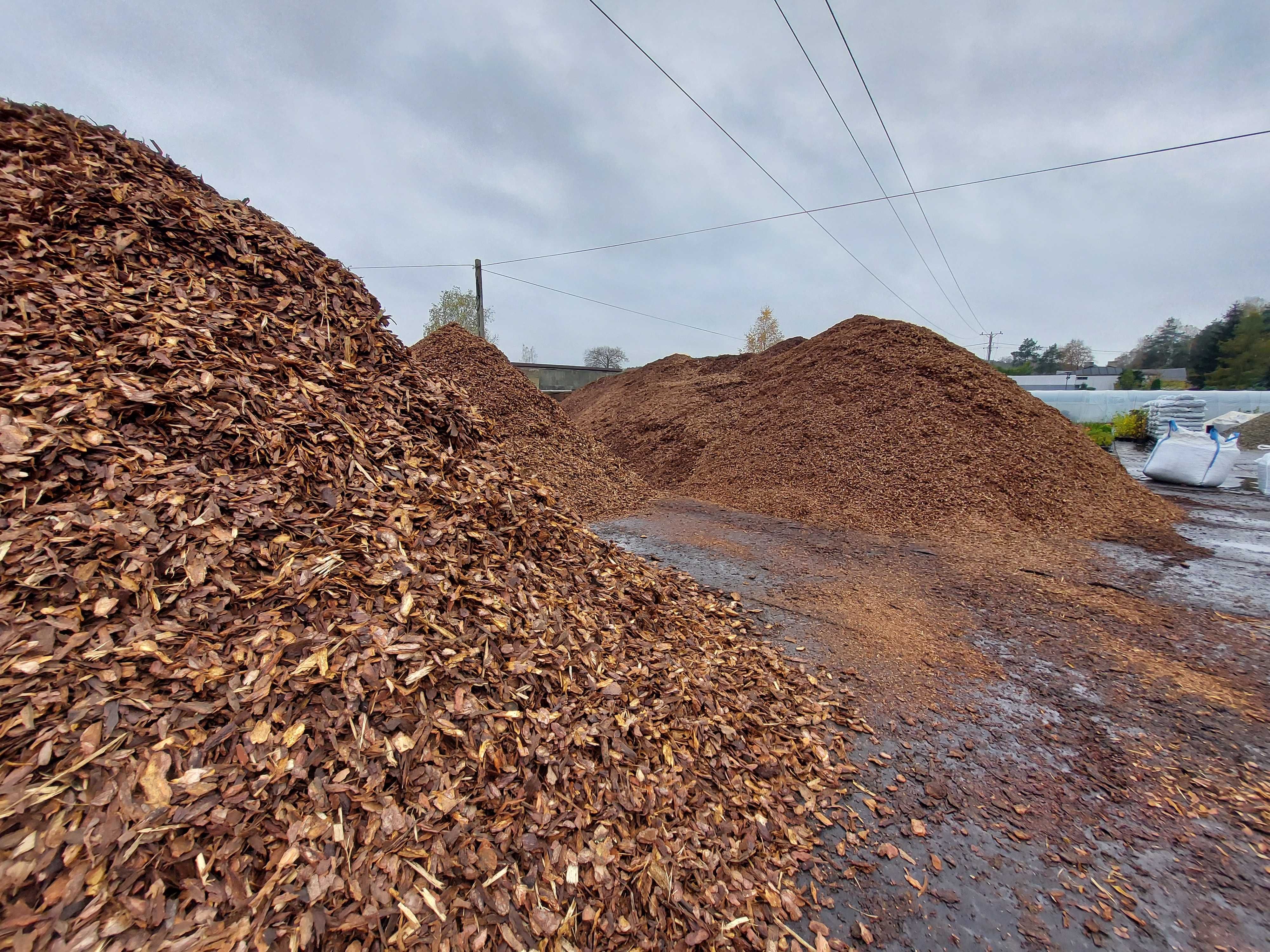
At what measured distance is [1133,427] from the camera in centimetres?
1953

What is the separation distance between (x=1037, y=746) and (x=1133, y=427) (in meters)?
23.5

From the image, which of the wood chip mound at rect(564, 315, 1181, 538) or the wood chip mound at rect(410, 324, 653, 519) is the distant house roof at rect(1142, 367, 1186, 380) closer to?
the wood chip mound at rect(564, 315, 1181, 538)

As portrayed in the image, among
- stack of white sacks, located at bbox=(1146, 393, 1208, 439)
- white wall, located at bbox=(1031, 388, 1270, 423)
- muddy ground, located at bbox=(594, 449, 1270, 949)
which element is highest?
white wall, located at bbox=(1031, 388, 1270, 423)

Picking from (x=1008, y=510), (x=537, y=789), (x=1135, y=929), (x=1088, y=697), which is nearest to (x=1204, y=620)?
(x=1088, y=697)

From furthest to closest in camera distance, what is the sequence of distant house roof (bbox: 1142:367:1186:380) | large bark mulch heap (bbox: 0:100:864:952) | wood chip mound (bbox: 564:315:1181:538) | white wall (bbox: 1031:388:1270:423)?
distant house roof (bbox: 1142:367:1186:380)
white wall (bbox: 1031:388:1270:423)
wood chip mound (bbox: 564:315:1181:538)
large bark mulch heap (bbox: 0:100:864:952)

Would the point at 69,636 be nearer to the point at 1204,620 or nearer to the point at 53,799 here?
the point at 53,799

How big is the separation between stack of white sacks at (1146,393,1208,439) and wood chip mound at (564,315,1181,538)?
10.5 metres

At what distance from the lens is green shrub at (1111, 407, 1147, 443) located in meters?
19.2

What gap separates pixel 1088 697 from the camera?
3281 mm

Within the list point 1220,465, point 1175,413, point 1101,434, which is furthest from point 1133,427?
point 1220,465

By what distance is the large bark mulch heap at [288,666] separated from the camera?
52.8 inches

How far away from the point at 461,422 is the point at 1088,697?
4.23 m

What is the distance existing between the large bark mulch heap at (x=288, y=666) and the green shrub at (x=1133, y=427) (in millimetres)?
23590

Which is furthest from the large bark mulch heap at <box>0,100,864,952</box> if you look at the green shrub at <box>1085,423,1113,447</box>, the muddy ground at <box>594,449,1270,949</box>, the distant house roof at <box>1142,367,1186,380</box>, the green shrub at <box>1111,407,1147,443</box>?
the distant house roof at <box>1142,367,1186,380</box>
